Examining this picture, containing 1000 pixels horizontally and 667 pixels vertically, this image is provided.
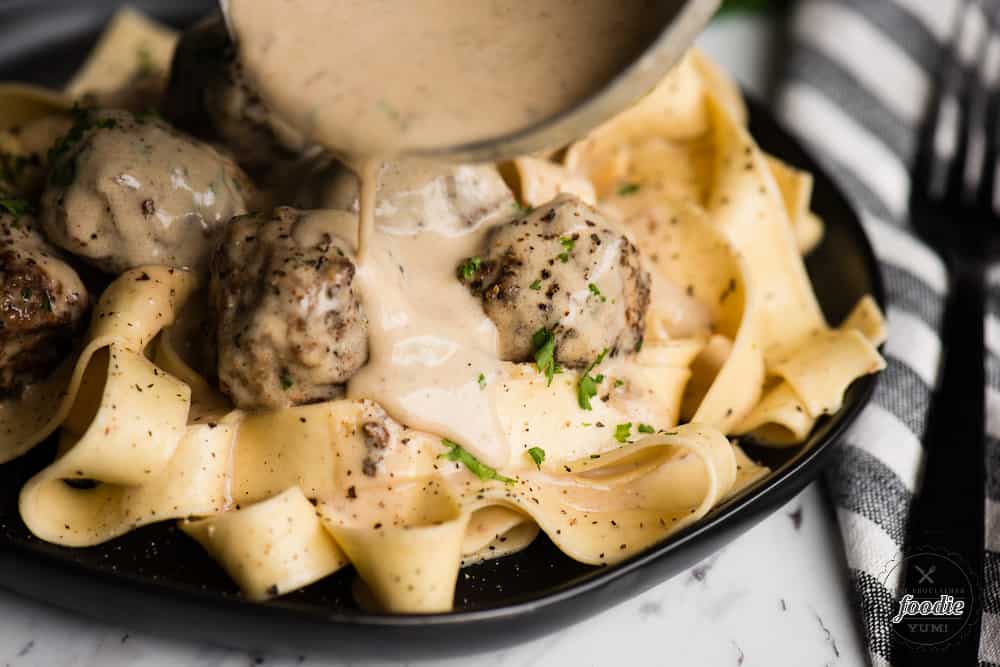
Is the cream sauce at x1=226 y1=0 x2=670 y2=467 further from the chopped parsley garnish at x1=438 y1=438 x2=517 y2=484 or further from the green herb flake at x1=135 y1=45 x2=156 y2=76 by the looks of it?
the green herb flake at x1=135 y1=45 x2=156 y2=76

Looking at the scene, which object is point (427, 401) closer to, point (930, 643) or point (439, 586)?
point (439, 586)

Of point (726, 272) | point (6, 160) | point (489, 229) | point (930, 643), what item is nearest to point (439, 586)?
point (489, 229)

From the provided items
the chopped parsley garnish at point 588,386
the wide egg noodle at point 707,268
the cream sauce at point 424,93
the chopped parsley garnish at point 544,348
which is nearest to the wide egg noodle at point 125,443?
the cream sauce at point 424,93

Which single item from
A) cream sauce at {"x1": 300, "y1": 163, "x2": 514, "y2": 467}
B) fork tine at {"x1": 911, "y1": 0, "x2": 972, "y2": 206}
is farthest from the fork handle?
cream sauce at {"x1": 300, "y1": 163, "x2": 514, "y2": 467}

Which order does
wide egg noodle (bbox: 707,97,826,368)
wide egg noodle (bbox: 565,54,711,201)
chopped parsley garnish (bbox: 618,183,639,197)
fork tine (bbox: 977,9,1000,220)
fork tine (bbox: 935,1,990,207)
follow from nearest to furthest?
wide egg noodle (bbox: 707,97,826,368), chopped parsley garnish (bbox: 618,183,639,197), wide egg noodle (bbox: 565,54,711,201), fork tine (bbox: 977,9,1000,220), fork tine (bbox: 935,1,990,207)

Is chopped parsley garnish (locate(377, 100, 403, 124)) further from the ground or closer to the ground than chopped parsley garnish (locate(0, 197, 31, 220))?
Result: further from the ground

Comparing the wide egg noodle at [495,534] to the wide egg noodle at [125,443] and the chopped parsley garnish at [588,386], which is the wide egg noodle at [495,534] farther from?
the wide egg noodle at [125,443]
